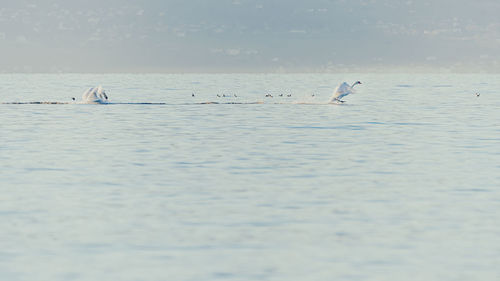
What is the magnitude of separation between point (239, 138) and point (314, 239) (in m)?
26.8

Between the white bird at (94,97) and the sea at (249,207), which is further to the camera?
the white bird at (94,97)

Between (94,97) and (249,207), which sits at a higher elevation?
(94,97)

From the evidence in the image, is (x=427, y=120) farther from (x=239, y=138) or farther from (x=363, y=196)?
(x=363, y=196)

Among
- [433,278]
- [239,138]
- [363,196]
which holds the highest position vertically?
[239,138]

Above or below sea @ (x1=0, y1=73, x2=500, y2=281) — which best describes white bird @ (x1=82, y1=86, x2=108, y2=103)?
above

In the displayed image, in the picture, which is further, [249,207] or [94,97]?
[94,97]

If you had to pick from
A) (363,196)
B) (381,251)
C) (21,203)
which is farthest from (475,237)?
(21,203)

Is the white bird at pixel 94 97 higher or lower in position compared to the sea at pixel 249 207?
higher

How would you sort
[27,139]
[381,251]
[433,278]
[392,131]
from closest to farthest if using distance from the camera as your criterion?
[433,278], [381,251], [27,139], [392,131]

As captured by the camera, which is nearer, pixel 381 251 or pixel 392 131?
Result: pixel 381 251

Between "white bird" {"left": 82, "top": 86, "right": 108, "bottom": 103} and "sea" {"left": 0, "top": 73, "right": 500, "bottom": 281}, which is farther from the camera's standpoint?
"white bird" {"left": 82, "top": 86, "right": 108, "bottom": 103}

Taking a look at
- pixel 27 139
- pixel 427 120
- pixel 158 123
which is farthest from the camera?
pixel 427 120

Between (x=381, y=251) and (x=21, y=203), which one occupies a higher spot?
(x=21, y=203)

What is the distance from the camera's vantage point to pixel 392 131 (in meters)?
50.4
